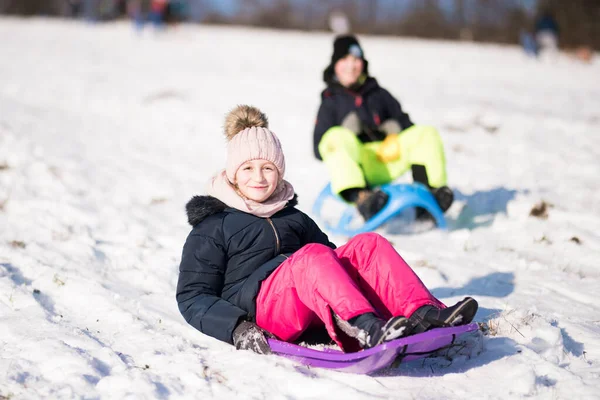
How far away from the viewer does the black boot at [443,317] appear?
2490 mm

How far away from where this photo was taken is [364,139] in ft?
17.3

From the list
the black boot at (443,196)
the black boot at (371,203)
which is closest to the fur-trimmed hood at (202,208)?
the black boot at (371,203)

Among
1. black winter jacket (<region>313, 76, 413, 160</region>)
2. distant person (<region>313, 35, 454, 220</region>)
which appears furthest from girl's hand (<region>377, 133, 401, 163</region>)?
black winter jacket (<region>313, 76, 413, 160</region>)

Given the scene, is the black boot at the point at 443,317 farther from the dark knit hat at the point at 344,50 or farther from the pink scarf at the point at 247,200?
the dark knit hat at the point at 344,50

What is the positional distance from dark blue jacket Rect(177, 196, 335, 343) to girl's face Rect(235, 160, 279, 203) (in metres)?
0.10

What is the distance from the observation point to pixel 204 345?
2961 millimetres

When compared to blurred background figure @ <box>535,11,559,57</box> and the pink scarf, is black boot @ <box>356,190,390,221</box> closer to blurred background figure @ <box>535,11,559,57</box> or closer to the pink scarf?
the pink scarf

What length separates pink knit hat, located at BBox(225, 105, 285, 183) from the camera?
3041 millimetres

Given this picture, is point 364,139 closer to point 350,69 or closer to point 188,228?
point 350,69

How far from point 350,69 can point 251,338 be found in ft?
9.89

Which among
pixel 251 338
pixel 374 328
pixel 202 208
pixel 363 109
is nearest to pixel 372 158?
pixel 363 109

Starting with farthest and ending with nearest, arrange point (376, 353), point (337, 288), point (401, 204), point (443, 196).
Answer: point (443, 196) < point (401, 204) < point (337, 288) < point (376, 353)

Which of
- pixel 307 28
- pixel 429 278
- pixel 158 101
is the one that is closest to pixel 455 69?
pixel 158 101

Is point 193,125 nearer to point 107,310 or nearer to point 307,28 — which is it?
point 107,310
